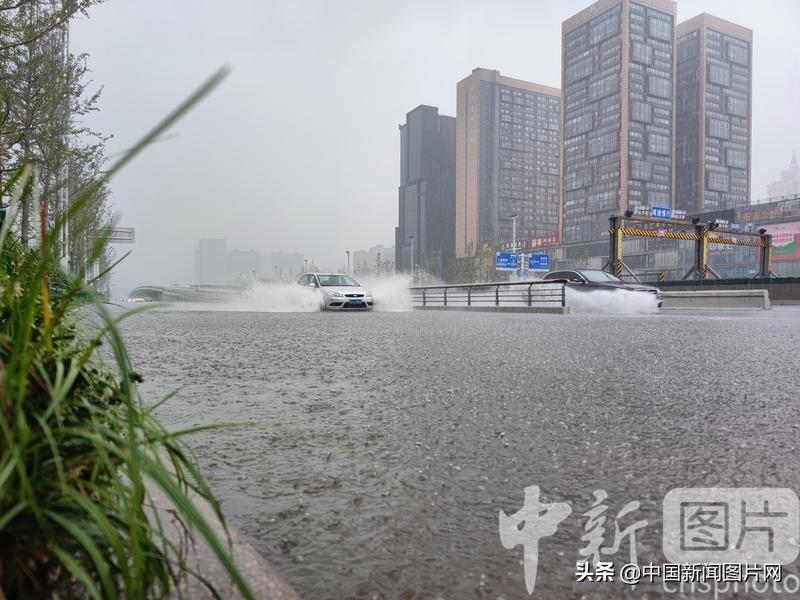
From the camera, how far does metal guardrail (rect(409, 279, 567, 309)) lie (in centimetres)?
1834

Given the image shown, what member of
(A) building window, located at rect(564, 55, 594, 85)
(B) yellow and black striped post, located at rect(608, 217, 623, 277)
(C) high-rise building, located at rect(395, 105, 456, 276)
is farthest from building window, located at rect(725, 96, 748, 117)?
(B) yellow and black striped post, located at rect(608, 217, 623, 277)

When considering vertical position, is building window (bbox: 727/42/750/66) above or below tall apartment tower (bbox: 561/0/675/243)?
above

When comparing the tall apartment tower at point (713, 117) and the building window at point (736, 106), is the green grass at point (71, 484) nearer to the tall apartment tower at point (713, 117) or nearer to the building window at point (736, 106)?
the tall apartment tower at point (713, 117)

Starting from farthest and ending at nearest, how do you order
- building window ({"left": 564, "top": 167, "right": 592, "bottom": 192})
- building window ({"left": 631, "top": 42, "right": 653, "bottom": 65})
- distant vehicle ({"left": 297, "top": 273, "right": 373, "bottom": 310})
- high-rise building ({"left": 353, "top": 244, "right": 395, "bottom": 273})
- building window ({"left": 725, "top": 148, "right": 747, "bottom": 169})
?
building window ({"left": 725, "top": 148, "right": 747, "bottom": 169})
building window ({"left": 564, "top": 167, "right": 592, "bottom": 192})
building window ({"left": 631, "top": 42, "right": 653, "bottom": 65})
high-rise building ({"left": 353, "top": 244, "right": 395, "bottom": 273})
distant vehicle ({"left": 297, "top": 273, "right": 373, "bottom": 310})

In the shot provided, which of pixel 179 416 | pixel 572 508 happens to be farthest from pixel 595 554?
pixel 179 416

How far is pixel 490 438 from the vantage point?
230cm

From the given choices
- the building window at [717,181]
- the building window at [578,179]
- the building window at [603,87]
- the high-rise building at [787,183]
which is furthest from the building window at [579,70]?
the high-rise building at [787,183]

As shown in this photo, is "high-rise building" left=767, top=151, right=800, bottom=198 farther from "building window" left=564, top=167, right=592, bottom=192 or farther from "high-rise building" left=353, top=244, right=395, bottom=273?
"high-rise building" left=353, top=244, right=395, bottom=273

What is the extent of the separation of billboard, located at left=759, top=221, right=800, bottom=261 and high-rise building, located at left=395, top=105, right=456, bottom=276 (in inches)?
2930

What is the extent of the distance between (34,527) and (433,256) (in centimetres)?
13024

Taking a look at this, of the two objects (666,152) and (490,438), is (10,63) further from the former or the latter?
(666,152)

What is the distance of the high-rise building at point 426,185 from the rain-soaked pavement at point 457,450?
139 meters

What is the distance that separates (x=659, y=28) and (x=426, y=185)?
6212cm

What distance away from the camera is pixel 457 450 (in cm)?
214
